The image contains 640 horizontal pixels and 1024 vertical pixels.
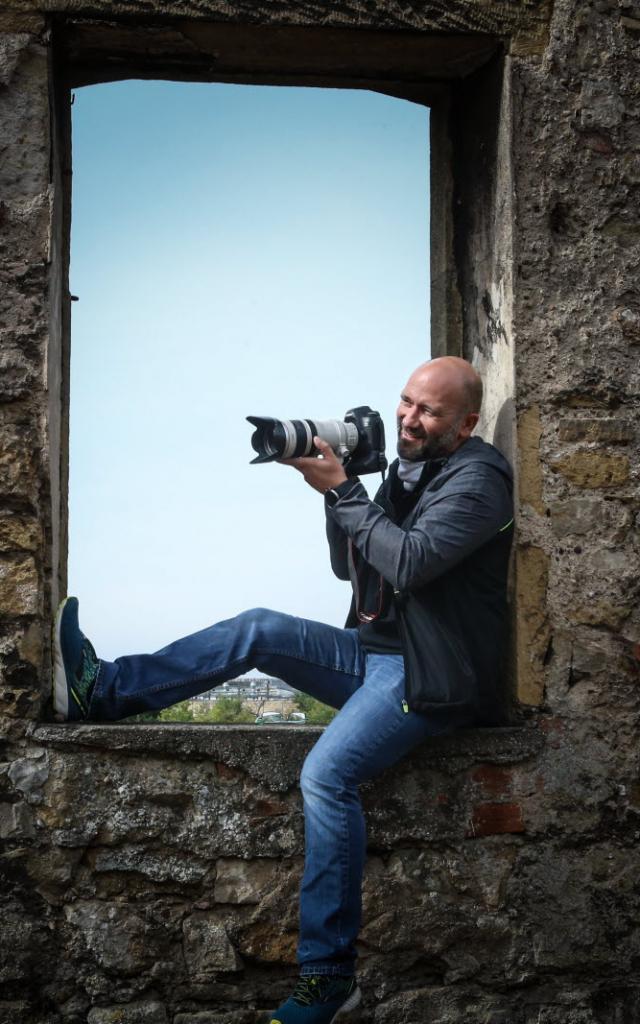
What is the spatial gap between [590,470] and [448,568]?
21.3 inches

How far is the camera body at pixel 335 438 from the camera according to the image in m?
2.77

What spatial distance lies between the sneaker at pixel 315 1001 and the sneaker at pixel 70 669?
2.89ft

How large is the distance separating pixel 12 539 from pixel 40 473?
0.59 ft

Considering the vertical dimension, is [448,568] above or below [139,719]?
above

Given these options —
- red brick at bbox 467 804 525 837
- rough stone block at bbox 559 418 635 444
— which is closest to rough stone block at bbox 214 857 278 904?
red brick at bbox 467 804 525 837

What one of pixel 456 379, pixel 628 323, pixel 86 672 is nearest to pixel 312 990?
pixel 86 672

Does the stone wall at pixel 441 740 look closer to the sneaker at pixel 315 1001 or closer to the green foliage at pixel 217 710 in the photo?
the sneaker at pixel 315 1001

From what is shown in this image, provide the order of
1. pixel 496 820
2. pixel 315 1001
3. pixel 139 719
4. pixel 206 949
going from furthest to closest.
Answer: pixel 139 719 → pixel 496 820 → pixel 206 949 → pixel 315 1001

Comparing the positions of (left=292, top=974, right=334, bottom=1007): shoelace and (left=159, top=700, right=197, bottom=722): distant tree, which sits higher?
(left=159, top=700, right=197, bottom=722): distant tree

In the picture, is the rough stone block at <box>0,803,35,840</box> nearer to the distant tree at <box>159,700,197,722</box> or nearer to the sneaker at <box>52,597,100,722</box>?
the sneaker at <box>52,597,100,722</box>

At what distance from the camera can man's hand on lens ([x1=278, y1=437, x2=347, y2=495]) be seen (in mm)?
2787

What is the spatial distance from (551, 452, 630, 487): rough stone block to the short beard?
0.91 ft

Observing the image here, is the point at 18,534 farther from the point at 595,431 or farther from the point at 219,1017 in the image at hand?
the point at 595,431

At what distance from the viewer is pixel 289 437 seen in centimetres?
276
